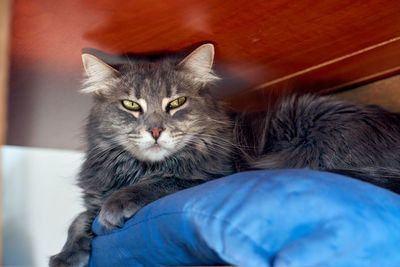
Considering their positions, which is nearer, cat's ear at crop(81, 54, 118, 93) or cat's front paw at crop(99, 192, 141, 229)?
cat's front paw at crop(99, 192, 141, 229)

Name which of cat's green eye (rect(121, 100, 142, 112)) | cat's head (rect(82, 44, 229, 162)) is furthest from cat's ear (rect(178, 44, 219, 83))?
cat's green eye (rect(121, 100, 142, 112))

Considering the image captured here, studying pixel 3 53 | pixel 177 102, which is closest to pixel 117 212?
pixel 177 102

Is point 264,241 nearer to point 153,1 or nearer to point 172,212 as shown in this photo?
point 172,212

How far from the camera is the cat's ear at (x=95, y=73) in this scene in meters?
2.01

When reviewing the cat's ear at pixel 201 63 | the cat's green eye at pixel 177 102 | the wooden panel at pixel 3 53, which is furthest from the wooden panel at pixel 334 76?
the wooden panel at pixel 3 53

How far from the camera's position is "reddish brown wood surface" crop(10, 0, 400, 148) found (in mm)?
1630

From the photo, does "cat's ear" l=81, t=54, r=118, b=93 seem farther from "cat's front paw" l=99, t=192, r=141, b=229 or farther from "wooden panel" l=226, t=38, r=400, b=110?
"wooden panel" l=226, t=38, r=400, b=110

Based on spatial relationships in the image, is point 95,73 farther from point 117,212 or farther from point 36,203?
point 36,203

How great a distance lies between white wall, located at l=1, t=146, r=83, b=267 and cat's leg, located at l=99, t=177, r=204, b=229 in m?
1.99

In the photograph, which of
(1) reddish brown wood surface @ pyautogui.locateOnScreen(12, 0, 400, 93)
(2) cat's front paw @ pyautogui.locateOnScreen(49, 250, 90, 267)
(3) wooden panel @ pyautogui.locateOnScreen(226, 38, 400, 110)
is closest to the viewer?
(1) reddish brown wood surface @ pyautogui.locateOnScreen(12, 0, 400, 93)

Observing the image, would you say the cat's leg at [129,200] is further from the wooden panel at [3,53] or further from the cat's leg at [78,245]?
the wooden panel at [3,53]

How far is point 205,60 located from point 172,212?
99cm

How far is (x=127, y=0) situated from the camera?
1.55 metres

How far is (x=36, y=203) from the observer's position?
4.05m
